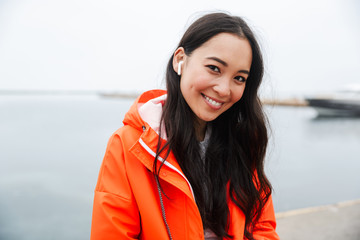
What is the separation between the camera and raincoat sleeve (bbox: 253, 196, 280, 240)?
1318 millimetres

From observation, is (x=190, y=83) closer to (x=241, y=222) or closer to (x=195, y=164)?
(x=195, y=164)

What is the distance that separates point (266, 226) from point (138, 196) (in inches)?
29.7

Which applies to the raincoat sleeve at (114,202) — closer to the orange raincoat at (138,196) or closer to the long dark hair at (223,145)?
the orange raincoat at (138,196)

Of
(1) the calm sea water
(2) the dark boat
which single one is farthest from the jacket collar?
(2) the dark boat

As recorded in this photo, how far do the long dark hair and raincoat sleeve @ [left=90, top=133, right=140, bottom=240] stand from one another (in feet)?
0.48

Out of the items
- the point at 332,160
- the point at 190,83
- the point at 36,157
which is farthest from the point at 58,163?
the point at 332,160

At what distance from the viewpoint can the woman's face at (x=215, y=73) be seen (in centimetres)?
105

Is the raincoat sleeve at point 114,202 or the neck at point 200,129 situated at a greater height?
the neck at point 200,129

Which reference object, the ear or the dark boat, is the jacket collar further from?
the dark boat

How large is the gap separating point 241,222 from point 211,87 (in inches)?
26.2

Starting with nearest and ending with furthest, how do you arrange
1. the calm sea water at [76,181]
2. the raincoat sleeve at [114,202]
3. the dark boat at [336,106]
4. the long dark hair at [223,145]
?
1. the raincoat sleeve at [114,202]
2. the long dark hair at [223,145]
3. the calm sea water at [76,181]
4. the dark boat at [336,106]

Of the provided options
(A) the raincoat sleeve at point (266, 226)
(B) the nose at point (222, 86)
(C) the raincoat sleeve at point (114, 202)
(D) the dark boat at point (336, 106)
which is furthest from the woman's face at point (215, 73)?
(D) the dark boat at point (336, 106)

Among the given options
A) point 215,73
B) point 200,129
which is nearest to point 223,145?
point 200,129

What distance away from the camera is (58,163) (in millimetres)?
6336
